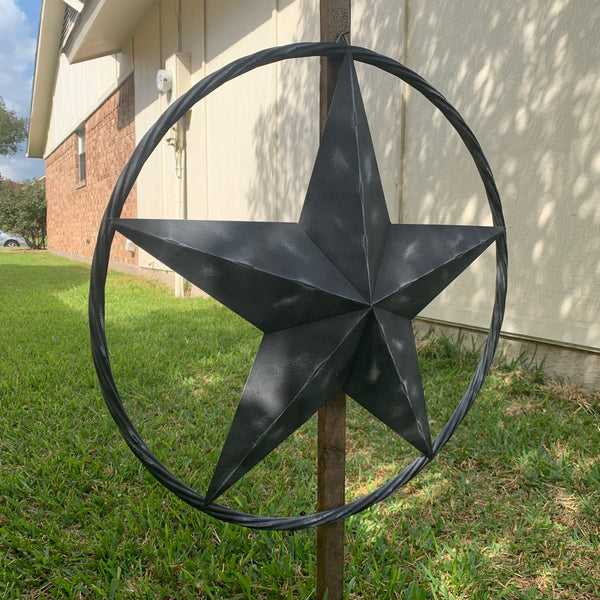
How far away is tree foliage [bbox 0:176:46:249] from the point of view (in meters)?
24.6

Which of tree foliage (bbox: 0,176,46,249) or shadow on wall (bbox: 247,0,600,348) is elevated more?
tree foliage (bbox: 0,176,46,249)

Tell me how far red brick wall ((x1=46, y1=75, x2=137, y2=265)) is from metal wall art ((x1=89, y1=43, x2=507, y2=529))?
935 cm

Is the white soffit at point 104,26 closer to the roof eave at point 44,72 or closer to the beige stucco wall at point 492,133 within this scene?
the roof eave at point 44,72

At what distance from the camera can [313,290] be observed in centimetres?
102

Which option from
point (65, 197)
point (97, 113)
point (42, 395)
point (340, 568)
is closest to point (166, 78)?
point (42, 395)

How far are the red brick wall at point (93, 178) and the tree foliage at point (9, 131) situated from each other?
2460cm

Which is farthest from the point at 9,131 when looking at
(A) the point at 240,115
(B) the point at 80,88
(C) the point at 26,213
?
(A) the point at 240,115

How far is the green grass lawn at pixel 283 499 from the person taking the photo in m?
1.44

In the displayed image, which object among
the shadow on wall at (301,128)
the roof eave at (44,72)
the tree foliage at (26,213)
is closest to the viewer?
the shadow on wall at (301,128)


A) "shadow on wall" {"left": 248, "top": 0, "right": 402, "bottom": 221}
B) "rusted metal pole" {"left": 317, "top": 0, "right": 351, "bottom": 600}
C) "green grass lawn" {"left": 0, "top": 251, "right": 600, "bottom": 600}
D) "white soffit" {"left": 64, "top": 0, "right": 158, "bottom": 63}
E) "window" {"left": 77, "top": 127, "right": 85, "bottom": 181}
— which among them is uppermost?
"white soffit" {"left": 64, "top": 0, "right": 158, "bottom": 63}

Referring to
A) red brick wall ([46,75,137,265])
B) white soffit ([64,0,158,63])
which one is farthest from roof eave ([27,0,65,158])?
white soffit ([64,0,158,63])

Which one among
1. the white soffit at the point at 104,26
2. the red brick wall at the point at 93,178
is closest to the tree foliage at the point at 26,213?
the red brick wall at the point at 93,178

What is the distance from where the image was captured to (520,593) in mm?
1398

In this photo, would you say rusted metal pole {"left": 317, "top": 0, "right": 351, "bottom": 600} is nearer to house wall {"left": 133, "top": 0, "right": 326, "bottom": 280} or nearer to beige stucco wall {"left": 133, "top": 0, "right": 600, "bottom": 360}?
beige stucco wall {"left": 133, "top": 0, "right": 600, "bottom": 360}
